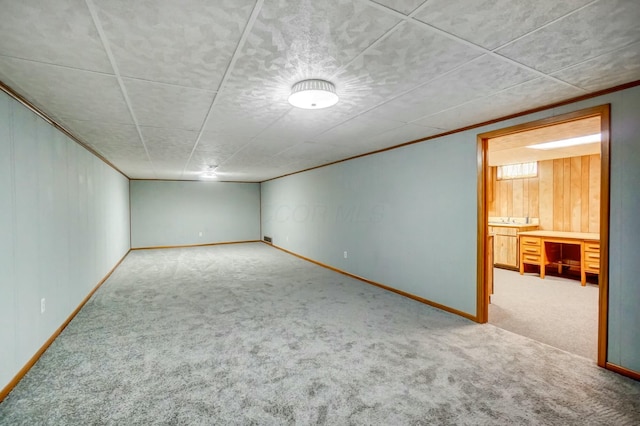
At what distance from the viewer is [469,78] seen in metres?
2.02

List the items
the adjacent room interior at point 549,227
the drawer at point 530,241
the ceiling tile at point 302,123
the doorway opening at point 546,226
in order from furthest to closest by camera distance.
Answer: the drawer at point 530,241 < the adjacent room interior at point 549,227 < the doorway opening at point 546,226 < the ceiling tile at point 302,123

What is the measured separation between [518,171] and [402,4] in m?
6.33

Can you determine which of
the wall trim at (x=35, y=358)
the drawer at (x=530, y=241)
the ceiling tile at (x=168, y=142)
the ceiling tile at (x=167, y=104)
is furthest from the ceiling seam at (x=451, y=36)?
the drawer at (x=530, y=241)

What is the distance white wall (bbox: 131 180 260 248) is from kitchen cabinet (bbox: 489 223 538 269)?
7.18 m

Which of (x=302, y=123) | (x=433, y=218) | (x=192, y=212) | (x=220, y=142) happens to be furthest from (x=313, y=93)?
(x=192, y=212)

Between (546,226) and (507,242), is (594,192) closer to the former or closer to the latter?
(546,226)

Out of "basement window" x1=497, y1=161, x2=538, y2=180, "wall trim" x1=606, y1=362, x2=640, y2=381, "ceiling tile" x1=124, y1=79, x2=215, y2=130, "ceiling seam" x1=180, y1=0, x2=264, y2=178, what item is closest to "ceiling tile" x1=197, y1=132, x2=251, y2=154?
"ceiling tile" x1=124, y1=79, x2=215, y2=130

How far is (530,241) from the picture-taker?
5.36 meters

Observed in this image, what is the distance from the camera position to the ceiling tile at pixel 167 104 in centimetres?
215

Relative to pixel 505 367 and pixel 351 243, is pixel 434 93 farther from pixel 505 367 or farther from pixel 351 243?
pixel 351 243

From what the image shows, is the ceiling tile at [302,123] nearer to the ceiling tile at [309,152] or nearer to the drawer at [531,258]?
the ceiling tile at [309,152]

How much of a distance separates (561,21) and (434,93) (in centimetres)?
92

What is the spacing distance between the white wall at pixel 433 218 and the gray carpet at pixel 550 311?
48 centimetres

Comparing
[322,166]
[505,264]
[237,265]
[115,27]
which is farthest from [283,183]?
[115,27]
